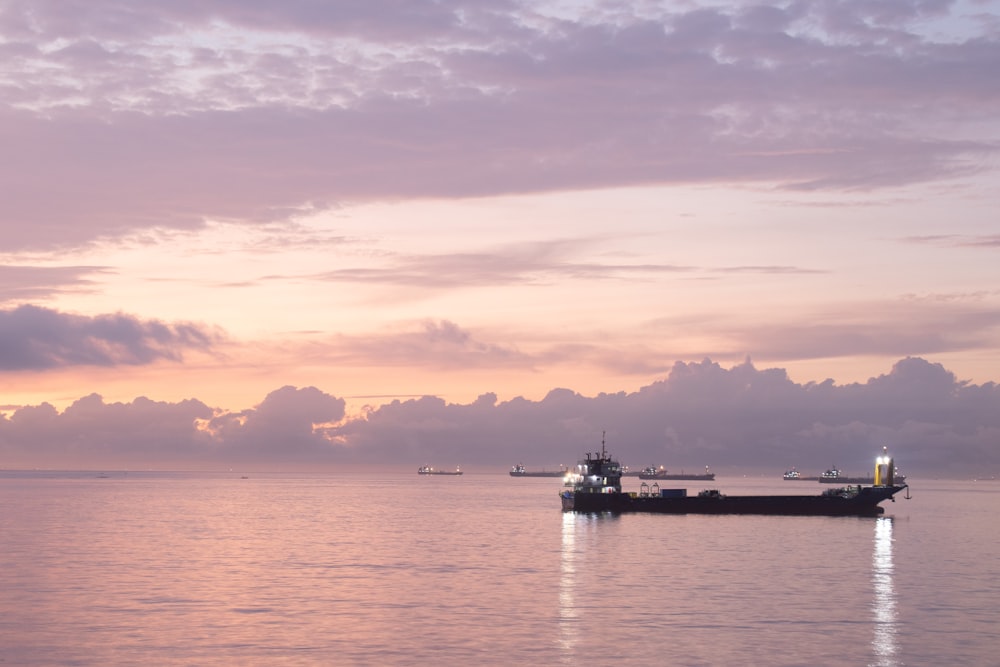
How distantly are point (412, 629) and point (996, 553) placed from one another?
83494mm

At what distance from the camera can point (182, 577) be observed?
87.3 m

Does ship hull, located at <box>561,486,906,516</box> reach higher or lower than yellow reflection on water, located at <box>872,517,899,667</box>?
higher

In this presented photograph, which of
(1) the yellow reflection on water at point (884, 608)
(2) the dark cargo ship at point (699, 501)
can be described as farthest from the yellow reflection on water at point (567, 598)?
(2) the dark cargo ship at point (699, 501)

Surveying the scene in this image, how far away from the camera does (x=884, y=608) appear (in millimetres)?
72750

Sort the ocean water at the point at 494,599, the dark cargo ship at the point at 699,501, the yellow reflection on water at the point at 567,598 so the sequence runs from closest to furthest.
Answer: the ocean water at the point at 494,599 < the yellow reflection on water at the point at 567,598 < the dark cargo ship at the point at 699,501

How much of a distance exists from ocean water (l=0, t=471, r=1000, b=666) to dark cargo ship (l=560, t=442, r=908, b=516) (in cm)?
4324

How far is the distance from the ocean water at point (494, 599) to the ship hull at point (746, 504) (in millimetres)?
44099

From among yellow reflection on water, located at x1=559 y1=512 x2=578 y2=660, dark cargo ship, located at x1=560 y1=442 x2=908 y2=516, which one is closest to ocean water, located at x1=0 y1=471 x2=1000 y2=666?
yellow reflection on water, located at x1=559 y1=512 x2=578 y2=660

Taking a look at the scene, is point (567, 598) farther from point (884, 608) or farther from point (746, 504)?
point (746, 504)

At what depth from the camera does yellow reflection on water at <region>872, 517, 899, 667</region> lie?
56.2 metres

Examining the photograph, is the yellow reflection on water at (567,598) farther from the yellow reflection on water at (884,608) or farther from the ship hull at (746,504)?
the ship hull at (746,504)

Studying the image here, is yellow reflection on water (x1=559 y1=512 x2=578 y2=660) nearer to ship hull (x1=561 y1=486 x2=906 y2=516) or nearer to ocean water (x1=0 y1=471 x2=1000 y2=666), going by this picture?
ocean water (x1=0 y1=471 x2=1000 y2=666)

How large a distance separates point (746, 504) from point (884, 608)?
386 feet

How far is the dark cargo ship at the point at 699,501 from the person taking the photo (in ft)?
605
